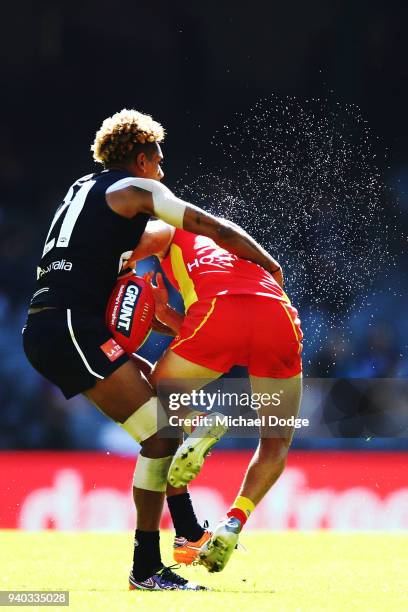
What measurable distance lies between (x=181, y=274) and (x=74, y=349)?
98 cm

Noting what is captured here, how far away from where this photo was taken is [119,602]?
4.16 metres

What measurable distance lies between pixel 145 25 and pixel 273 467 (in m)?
8.97

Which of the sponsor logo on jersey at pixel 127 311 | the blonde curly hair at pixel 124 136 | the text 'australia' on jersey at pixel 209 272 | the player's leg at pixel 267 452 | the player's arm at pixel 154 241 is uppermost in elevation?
the blonde curly hair at pixel 124 136

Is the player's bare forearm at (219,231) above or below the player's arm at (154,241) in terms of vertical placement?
above

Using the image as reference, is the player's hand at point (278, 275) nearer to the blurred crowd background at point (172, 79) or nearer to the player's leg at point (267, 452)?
the player's leg at point (267, 452)

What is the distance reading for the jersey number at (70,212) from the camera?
493cm

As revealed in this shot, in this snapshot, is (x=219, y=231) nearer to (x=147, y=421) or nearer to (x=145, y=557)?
(x=147, y=421)

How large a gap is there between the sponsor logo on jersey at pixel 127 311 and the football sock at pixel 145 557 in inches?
33.8

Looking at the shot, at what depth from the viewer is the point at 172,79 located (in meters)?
13.1

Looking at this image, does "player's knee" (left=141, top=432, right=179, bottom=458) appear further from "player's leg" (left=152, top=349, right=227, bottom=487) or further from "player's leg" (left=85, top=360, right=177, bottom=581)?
"player's leg" (left=152, top=349, right=227, bottom=487)

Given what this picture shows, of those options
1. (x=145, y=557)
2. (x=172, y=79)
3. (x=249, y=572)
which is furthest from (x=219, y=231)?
(x=172, y=79)

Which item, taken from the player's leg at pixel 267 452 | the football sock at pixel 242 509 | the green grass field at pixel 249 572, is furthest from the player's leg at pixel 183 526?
the football sock at pixel 242 509

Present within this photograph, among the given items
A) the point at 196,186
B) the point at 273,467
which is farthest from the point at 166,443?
the point at 196,186

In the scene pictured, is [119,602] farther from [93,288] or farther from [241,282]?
[241,282]
